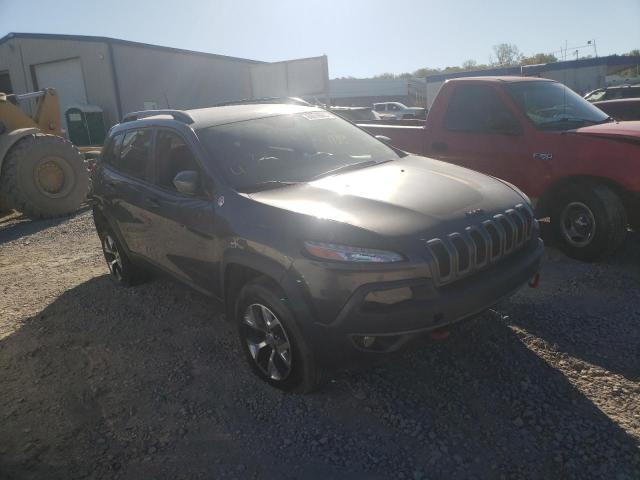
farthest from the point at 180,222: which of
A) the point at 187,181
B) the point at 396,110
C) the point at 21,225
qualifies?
the point at 396,110

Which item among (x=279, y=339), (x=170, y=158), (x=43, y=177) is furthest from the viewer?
(x=43, y=177)

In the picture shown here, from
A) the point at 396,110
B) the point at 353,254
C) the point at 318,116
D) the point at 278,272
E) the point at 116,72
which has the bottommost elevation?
the point at 278,272

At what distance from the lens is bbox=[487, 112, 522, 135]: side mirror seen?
533cm

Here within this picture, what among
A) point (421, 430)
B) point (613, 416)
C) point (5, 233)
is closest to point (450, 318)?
point (421, 430)

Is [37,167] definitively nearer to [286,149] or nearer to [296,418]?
[286,149]

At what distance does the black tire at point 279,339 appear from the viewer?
2.81 m

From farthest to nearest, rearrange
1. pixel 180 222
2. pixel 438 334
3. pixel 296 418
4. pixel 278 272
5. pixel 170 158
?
pixel 170 158, pixel 180 222, pixel 296 418, pixel 278 272, pixel 438 334

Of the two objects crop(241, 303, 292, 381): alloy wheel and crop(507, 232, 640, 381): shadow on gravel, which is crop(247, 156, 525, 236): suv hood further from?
crop(507, 232, 640, 381): shadow on gravel

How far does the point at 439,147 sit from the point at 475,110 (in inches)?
22.8

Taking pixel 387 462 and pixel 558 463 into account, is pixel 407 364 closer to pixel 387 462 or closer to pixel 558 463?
pixel 387 462

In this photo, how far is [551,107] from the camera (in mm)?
5500

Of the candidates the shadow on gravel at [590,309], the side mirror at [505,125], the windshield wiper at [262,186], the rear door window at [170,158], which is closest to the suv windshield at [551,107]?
the side mirror at [505,125]

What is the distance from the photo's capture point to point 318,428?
9.23ft

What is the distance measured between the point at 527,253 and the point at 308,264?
1.52 metres
